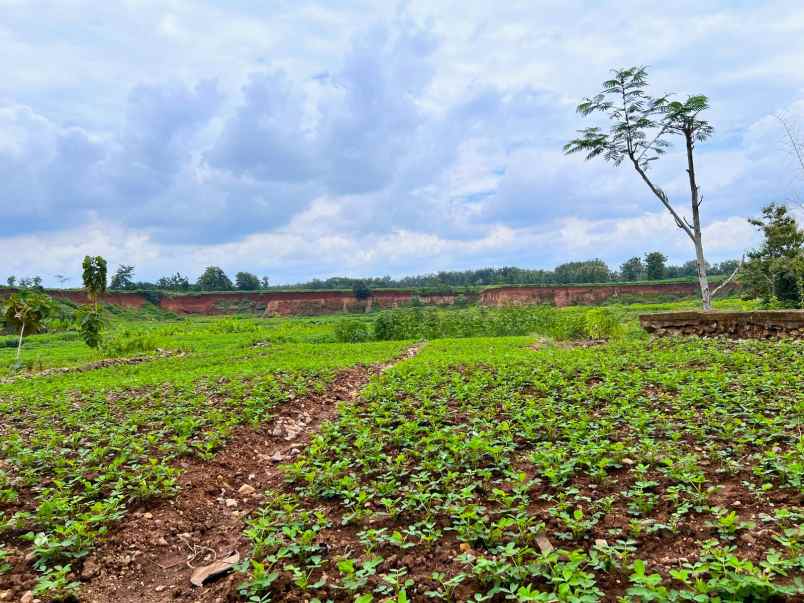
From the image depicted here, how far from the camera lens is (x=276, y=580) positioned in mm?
3695

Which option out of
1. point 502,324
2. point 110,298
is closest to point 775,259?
point 502,324

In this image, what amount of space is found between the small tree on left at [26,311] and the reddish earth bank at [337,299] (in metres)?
55.9

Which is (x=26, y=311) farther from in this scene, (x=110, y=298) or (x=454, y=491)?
(x=110, y=298)

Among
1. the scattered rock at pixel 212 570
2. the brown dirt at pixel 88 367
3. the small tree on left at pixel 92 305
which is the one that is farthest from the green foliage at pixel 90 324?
the scattered rock at pixel 212 570

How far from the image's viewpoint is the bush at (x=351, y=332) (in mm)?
32156

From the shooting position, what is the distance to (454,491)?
494cm

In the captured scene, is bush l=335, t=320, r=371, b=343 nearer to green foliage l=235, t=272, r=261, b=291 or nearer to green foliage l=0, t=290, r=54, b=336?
green foliage l=0, t=290, r=54, b=336

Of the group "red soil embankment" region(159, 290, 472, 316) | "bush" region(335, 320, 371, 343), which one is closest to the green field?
"bush" region(335, 320, 371, 343)

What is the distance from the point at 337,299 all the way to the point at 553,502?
3082 inches

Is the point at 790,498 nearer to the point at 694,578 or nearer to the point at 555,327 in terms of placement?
the point at 694,578

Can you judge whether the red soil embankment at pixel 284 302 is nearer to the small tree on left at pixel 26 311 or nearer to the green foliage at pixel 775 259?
the green foliage at pixel 775 259

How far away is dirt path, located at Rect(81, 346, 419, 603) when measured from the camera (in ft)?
13.1

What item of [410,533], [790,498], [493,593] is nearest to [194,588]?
[410,533]

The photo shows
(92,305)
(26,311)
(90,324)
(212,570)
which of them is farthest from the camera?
(92,305)
